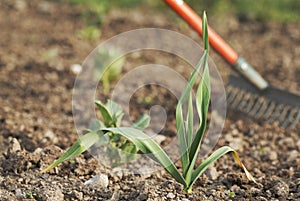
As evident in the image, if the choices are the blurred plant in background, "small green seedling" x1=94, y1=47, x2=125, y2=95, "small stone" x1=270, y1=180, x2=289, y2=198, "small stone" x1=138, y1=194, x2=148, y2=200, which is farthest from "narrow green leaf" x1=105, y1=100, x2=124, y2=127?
the blurred plant in background

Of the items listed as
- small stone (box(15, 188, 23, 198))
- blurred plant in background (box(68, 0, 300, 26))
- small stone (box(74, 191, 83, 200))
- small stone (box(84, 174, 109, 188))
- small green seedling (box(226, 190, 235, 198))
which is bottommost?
small stone (box(15, 188, 23, 198))

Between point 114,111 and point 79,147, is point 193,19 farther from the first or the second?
point 79,147

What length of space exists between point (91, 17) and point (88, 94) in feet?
3.71

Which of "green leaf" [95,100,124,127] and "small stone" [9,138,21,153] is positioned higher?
"green leaf" [95,100,124,127]

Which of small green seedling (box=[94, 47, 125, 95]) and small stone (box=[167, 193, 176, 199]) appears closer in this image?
small stone (box=[167, 193, 176, 199])

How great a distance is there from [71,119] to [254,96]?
1030 mm

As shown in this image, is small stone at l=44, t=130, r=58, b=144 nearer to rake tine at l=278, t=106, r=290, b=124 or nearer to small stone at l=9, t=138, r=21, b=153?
small stone at l=9, t=138, r=21, b=153

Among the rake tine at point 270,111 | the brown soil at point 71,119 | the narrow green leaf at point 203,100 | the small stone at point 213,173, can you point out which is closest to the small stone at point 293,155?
the brown soil at point 71,119

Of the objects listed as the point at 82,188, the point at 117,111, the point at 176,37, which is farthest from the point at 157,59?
the point at 82,188

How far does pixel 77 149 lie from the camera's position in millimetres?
1983

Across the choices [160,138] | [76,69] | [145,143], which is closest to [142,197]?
[145,143]

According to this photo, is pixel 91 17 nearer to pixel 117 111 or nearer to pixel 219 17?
pixel 219 17

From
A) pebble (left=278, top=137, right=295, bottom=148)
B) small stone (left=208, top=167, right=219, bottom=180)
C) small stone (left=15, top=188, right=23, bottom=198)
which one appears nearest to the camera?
small stone (left=15, top=188, right=23, bottom=198)

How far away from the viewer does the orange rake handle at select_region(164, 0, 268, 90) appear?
2549 mm
